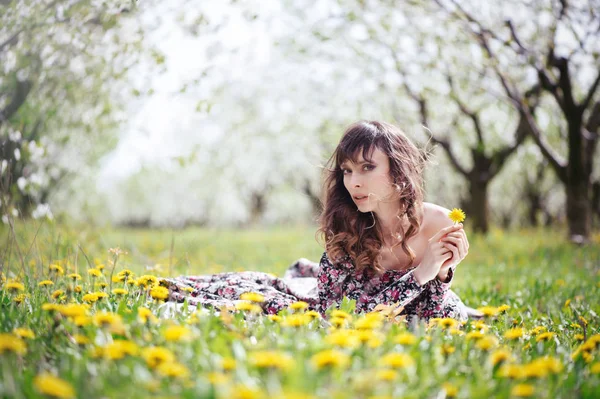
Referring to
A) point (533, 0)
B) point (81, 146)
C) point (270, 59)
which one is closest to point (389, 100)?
point (270, 59)

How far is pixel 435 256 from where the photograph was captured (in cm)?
267

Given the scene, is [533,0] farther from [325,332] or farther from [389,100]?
[325,332]

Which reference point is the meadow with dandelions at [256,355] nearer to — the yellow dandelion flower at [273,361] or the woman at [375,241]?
the yellow dandelion flower at [273,361]

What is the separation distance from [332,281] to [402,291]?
524 mm

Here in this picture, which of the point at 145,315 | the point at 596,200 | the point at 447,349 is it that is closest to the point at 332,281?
the point at 447,349

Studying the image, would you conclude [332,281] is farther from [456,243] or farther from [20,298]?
[20,298]

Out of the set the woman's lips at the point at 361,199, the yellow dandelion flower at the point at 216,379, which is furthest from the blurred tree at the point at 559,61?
the yellow dandelion flower at the point at 216,379

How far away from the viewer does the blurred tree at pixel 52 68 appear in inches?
135

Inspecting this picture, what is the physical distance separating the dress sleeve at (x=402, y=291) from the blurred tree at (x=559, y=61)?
168 inches

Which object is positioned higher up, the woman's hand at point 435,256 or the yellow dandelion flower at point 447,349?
the yellow dandelion flower at point 447,349

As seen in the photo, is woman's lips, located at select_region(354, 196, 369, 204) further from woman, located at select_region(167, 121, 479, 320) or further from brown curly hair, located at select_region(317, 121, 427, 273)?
brown curly hair, located at select_region(317, 121, 427, 273)

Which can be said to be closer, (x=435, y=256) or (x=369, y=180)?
(x=435, y=256)

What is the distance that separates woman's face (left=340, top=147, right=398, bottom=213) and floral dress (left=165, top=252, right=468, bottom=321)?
0.42 m

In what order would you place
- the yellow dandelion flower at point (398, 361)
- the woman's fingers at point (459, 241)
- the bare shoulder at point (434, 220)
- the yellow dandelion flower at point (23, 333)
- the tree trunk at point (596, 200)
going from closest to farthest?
1. the yellow dandelion flower at point (398, 361)
2. the yellow dandelion flower at point (23, 333)
3. the woman's fingers at point (459, 241)
4. the bare shoulder at point (434, 220)
5. the tree trunk at point (596, 200)
